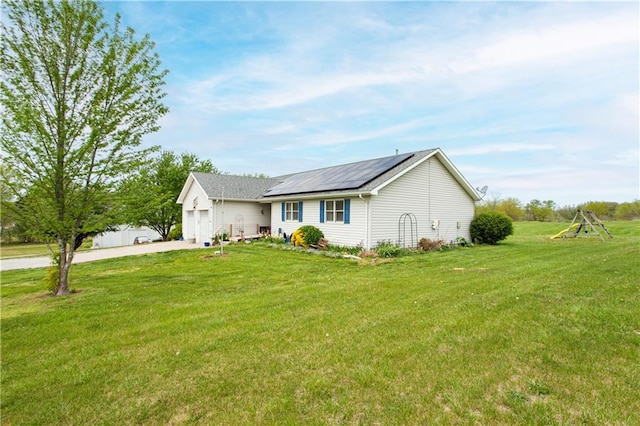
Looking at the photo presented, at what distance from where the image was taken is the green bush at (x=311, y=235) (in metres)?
15.1

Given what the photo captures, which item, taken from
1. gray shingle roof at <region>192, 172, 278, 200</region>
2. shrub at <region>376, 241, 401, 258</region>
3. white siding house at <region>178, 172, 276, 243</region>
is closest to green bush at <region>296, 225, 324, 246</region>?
shrub at <region>376, 241, 401, 258</region>

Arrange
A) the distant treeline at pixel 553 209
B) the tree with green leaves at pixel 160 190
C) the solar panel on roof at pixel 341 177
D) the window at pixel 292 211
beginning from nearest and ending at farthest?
the tree with green leaves at pixel 160 190 → the solar panel on roof at pixel 341 177 → the window at pixel 292 211 → the distant treeline at pixel 553 209

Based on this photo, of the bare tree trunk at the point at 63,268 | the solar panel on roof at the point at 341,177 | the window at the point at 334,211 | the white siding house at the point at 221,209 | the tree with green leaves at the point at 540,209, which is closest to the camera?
the bare tree trunk at the point at 63,268

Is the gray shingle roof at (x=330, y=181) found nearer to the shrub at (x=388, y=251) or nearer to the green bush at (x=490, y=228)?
the green bush at (x=490, y=228)

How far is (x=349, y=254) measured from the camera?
43.2 feet

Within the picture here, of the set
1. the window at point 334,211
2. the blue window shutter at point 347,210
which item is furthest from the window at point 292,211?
the blue window shutter at point 347,210

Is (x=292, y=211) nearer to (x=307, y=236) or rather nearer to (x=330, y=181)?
(x=330, y=181)

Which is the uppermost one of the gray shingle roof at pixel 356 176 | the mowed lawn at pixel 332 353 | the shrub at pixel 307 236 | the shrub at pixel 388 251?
the gray shingle roof at pixel 356 176

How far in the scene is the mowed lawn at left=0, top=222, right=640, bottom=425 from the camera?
2.72 metres

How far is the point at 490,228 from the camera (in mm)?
17438

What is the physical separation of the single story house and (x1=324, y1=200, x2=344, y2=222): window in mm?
24

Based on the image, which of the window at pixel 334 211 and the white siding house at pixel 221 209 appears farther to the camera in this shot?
the white siding house at pixel 221 209

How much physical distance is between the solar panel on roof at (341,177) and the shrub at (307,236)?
205 cm

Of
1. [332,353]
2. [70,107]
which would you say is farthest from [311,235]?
[332,353]
